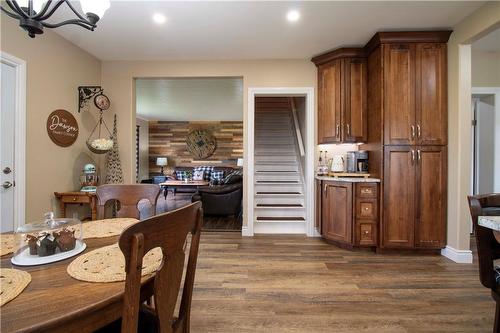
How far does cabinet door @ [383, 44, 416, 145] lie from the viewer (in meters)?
2.80

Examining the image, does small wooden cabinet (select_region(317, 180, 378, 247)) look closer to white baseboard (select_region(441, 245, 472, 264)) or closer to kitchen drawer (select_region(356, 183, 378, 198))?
kitchen drawer (select_region(356, 183, 378, 198))

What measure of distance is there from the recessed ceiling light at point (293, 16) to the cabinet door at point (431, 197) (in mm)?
2074

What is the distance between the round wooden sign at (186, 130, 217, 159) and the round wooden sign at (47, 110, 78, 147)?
5696 mm

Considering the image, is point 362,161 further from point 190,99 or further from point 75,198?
point 190,99

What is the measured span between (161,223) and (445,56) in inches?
145

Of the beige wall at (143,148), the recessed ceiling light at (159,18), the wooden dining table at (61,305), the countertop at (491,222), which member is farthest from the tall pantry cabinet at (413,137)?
the beige wall at (143,148)

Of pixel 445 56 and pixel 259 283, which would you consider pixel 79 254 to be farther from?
pixel 445 56

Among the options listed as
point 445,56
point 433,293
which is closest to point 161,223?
point 433,293

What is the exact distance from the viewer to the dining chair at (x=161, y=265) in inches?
24.2

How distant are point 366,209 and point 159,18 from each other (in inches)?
130

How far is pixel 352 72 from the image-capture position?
3.24 meters

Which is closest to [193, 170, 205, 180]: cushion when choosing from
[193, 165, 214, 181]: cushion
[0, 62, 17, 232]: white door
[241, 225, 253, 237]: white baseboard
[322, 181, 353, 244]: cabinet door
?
[193, 165, 214, 181]: cushion

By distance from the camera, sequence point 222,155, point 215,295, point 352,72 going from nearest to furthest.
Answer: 1. point 215,295
2. point 352,72
3. point 222,155

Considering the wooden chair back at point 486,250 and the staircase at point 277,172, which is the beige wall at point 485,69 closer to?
the staircase at point 277,172
